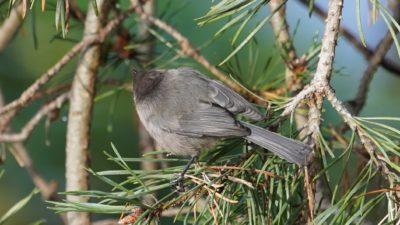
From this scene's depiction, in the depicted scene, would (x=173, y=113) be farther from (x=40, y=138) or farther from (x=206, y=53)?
(x=40, y=138)

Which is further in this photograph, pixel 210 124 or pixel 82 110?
pixel 82 110

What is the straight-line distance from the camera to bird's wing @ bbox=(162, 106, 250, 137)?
Result: 1396mm

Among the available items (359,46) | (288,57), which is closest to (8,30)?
(288,57)

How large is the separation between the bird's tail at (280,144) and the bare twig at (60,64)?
0.61 meters

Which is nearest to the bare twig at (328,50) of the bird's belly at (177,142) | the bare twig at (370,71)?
the bird's belly at (177,142)

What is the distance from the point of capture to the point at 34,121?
195cm

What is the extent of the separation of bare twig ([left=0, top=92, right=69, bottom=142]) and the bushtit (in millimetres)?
366

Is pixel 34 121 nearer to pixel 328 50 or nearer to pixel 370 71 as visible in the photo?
pixel 370 71

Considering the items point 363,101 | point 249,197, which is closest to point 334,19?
point 249,197

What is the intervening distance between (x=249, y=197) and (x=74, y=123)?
844 millimetres

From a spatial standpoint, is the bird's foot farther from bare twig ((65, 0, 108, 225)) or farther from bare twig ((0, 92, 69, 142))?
bare twig ((0, 92, 69, 142))

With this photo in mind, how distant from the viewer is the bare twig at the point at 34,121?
188 centimetres

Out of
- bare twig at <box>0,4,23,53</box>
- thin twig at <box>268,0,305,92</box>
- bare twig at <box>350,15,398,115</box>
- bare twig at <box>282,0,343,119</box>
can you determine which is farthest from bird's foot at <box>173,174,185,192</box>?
bare twig at <box>0,4,23,53</box>

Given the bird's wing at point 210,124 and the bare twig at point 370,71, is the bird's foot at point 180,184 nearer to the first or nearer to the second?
the bird's wing at point 210,124
